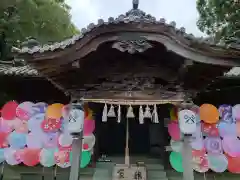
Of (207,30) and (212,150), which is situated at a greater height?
(207,30)

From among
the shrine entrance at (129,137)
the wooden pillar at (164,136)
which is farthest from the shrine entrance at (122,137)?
the wooden pillar at (164,136)

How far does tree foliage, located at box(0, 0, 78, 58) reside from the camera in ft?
51.8

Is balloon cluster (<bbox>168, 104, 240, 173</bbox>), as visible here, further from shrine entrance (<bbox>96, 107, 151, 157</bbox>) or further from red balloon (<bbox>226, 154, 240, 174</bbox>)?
shrine entrance (<bbox>96, 107, 151, 157</bbox>)

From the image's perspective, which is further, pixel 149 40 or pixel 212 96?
pixel 212 96

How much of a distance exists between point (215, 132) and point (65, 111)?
462cm

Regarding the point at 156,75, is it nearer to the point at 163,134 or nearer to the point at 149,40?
the point at 149,40

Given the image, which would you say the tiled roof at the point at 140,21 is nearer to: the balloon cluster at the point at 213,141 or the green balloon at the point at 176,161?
the balloon cluster at the point at 213,141

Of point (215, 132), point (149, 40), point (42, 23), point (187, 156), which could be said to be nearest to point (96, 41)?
point (149, 40)

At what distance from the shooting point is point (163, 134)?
827cm

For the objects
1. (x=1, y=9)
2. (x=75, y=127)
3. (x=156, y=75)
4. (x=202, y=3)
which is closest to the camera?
(x=75, y=127)

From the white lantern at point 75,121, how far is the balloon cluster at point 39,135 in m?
1.11

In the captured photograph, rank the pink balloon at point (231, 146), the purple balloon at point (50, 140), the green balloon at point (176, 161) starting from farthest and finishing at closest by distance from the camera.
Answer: the purple balloon at point (50, 140), the pink balloon at point (231, 146), the green balloon at point (176, 161)

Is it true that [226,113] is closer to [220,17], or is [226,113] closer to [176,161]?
[176,161]

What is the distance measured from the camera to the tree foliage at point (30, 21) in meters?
15.8
